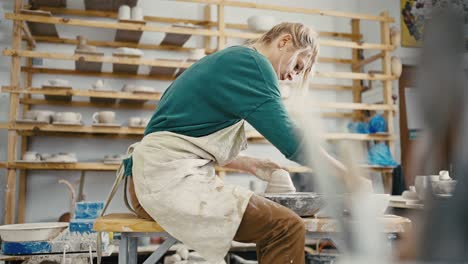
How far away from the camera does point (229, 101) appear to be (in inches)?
63.2

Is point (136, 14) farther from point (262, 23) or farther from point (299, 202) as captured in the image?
Answer: point (299, 202)

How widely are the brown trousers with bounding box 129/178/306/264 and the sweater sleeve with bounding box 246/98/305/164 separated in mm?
257

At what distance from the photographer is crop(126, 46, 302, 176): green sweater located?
1481 mm

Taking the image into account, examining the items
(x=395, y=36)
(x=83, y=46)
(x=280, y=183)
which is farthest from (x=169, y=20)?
(x=280, y=183)

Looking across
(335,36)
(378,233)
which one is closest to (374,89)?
(335,36)

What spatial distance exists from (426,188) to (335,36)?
5.40m

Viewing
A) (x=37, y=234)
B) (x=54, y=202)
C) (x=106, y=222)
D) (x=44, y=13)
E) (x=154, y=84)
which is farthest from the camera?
(x=154, y=84)

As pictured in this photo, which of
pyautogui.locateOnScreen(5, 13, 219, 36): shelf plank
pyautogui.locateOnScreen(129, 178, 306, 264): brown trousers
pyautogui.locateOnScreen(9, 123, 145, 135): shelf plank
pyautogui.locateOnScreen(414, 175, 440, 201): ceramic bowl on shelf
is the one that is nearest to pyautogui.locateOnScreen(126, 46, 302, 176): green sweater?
pyautogui.locateOnScreen(129, 178, 306, 264): brown trousers

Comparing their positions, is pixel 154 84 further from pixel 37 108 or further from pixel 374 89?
pixel 374 89

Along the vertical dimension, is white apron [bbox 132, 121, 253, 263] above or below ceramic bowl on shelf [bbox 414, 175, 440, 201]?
below

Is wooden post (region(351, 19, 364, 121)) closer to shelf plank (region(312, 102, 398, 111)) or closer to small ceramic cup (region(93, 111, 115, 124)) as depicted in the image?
shelf plank (region(312, 102, 398, 111))

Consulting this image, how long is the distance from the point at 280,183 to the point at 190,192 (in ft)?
2.09

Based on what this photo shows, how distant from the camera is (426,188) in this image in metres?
0.42

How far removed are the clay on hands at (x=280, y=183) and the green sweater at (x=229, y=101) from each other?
0.50 m
